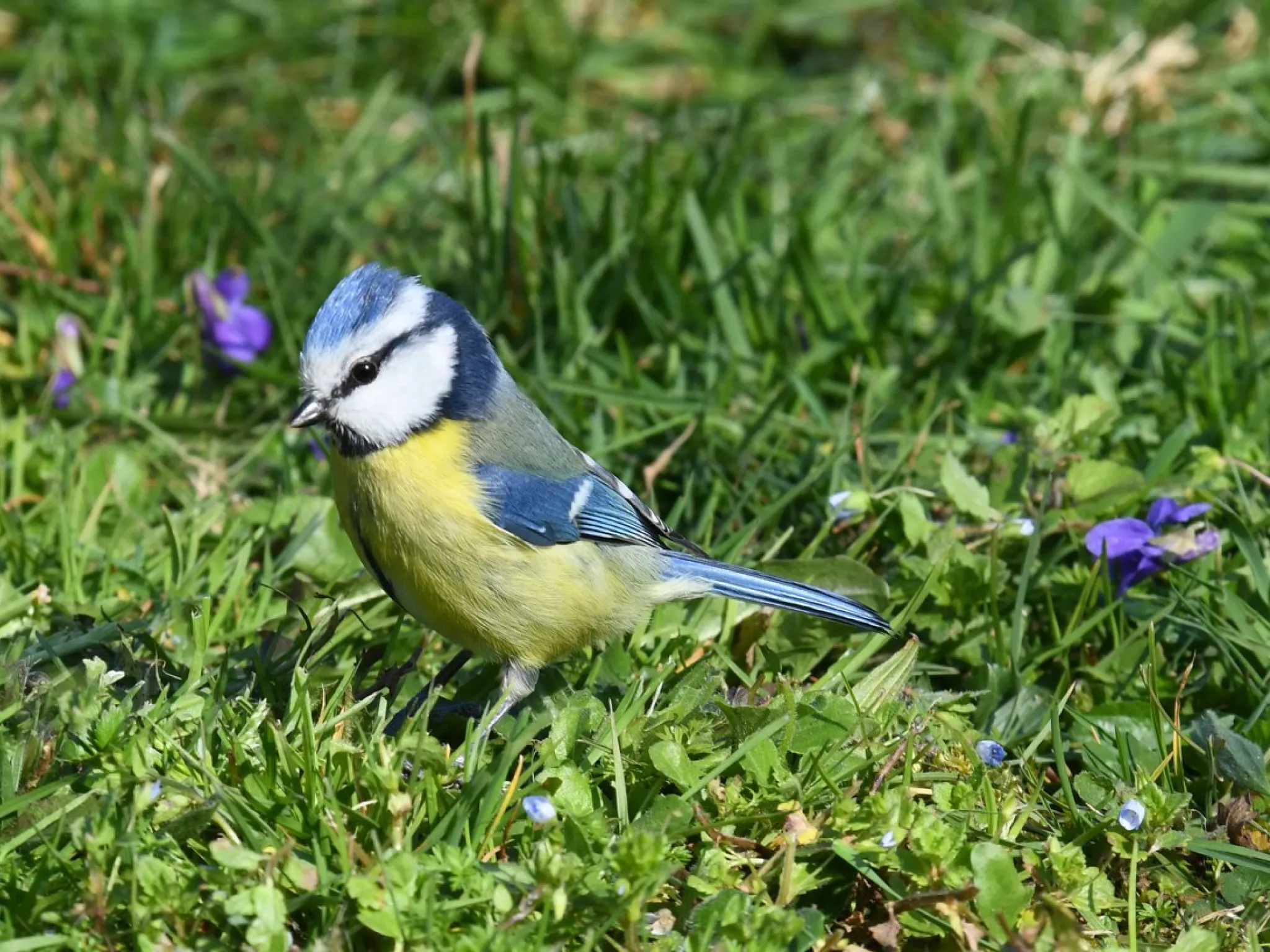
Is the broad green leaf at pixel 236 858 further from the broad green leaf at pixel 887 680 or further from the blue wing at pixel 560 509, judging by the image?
the broad green leaf at pixel 887 680

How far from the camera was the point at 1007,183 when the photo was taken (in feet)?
14.3

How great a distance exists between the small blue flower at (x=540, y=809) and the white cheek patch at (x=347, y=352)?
817mm


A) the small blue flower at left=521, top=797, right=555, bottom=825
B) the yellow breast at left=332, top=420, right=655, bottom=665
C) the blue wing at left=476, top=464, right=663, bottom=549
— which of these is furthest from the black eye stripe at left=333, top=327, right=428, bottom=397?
the small blue flower at left=521, top=797, right=555, bottom=825

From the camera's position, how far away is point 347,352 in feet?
8.64

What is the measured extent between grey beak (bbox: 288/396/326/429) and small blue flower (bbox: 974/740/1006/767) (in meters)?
1.29

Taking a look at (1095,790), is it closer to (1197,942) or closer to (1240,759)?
(1240,759)

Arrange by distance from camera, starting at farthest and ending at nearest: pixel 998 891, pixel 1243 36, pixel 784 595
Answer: pixel 1243 36 → pixel 784 595 → pixel 998 891

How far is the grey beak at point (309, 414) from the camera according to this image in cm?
262

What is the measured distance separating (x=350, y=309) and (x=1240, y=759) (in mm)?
1717

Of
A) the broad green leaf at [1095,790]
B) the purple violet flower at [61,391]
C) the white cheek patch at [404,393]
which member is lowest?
the broad green leaf at [1095,790]

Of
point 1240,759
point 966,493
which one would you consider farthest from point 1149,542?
point 1240,759

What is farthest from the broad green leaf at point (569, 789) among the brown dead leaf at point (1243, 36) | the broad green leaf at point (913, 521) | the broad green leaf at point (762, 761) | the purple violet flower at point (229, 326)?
the brown dead leaf at point (1243, 36)

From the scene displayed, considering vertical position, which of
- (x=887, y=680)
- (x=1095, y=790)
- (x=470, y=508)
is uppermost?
(x=470, y=508)

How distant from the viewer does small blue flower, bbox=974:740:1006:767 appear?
103 inches
